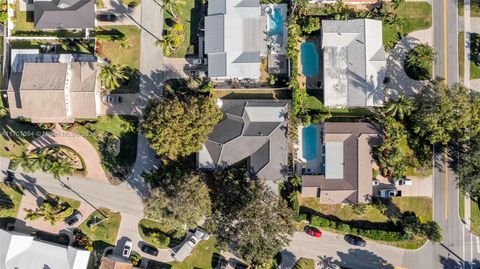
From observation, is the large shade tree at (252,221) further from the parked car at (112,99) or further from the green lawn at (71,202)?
the green lawn at (71,202)

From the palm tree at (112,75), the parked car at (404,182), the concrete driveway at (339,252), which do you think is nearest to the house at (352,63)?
the parked car at (404,182)

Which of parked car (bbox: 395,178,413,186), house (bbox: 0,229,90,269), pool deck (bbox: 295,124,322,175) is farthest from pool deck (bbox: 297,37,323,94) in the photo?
house (bbox: 0,229,90,269)

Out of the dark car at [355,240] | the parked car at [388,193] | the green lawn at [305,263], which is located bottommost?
the green lawn at [305,263]

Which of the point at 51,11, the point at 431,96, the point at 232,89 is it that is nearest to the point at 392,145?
the point at 431,96

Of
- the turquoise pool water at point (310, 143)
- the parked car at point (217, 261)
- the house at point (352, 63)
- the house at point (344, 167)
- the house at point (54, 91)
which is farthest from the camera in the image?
the turquoise pool water at point (310, 143)

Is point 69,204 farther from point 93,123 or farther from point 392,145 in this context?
point 392,145

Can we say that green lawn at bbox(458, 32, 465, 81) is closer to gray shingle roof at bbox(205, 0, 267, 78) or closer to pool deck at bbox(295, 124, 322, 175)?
pool deck at bbox(295, 124, 322, 175)
